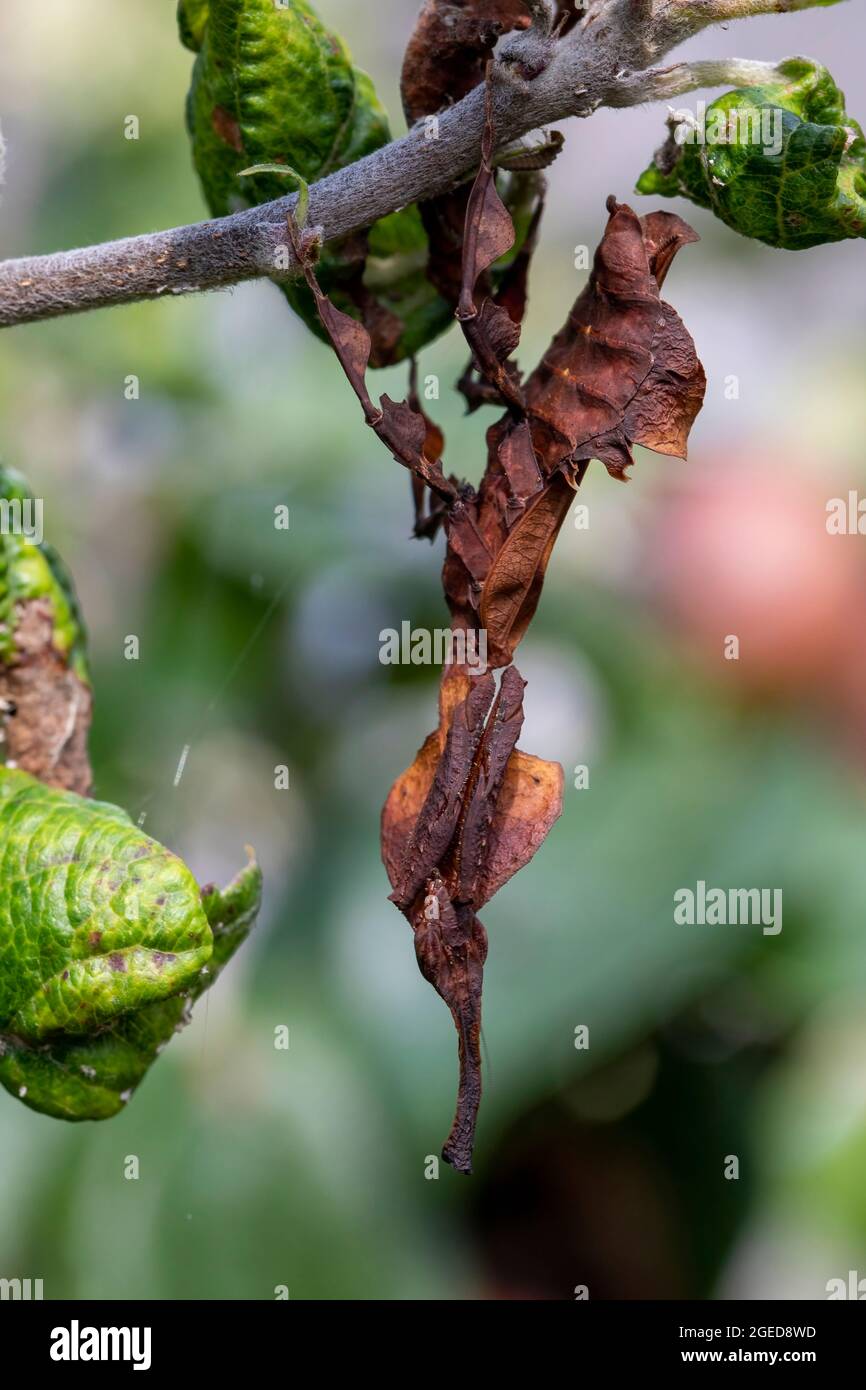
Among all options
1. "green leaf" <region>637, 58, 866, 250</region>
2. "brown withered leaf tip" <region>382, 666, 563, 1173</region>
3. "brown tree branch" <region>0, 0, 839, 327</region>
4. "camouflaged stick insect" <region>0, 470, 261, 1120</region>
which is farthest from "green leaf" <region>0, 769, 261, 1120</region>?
"green leaf" <region>637, 58, 866, 250</region>

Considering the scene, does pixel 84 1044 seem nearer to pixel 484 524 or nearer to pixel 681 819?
pixel 484 524

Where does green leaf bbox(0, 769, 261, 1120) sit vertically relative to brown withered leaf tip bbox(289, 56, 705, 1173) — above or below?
below

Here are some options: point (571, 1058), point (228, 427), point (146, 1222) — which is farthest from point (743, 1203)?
point (228, 427)

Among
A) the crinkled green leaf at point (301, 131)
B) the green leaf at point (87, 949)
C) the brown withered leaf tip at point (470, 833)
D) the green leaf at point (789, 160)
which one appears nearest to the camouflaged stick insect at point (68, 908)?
the green leaf at point (87, 949)

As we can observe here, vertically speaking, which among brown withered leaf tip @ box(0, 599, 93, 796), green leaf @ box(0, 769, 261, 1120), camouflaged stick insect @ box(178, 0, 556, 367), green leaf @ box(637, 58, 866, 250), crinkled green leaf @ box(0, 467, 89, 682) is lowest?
green leaf @ box(0, 769, 261, 1120)

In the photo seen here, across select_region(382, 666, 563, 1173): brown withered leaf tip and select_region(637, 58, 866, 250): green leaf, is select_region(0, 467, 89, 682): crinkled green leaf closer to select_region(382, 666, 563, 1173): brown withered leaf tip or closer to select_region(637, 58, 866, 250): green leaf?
select_region(382, 666, 563, 1173): brown withered leaf tip

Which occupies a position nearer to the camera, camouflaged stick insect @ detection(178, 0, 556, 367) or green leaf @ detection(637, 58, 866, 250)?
green leaf @ detection(637, 58, 866, 250)

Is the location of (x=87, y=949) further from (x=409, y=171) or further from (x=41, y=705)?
(x=409, y=171)

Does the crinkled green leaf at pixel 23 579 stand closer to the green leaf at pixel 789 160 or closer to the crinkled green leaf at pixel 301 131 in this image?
the crinkled green leaf at pixel 301 131
